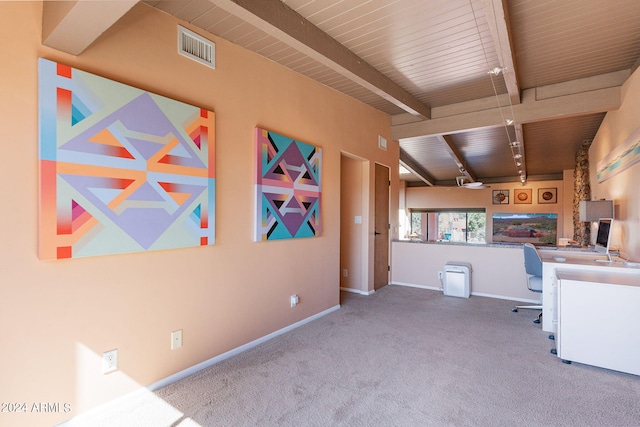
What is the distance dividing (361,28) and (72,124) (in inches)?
89.3

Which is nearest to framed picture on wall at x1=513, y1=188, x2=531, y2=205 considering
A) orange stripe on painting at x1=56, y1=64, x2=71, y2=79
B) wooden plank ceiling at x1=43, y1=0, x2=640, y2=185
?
wooden plank ceiling at x1=43, y1=0, x2=640, y2=185

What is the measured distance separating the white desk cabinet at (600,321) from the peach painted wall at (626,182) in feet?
3.13

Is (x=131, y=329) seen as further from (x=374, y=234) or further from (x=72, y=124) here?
(x=374, y=234)

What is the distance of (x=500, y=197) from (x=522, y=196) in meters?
0.64

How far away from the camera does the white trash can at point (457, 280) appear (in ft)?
15.8

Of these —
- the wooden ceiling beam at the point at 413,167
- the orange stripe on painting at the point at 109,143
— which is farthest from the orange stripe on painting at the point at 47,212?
the wooden ceiling beam at the point at 413,167

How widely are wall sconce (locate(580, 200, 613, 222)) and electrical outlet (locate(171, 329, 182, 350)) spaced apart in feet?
16.3

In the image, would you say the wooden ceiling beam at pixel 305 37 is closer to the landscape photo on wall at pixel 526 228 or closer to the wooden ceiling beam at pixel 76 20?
the wooden ceiling beam at pixel 76 20

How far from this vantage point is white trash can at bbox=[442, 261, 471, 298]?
15.8ft

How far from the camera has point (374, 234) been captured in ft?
16.7

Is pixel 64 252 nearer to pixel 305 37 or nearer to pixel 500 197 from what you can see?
pixel 305 37

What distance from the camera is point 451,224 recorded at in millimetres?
12039

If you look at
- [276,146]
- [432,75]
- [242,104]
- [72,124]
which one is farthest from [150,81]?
[432,75]

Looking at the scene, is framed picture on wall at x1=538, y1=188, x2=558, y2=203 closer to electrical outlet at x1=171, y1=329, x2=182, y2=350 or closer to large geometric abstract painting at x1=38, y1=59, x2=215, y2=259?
large geometric abstract painting at x1=38, y1=59, x2=215, y2=259
